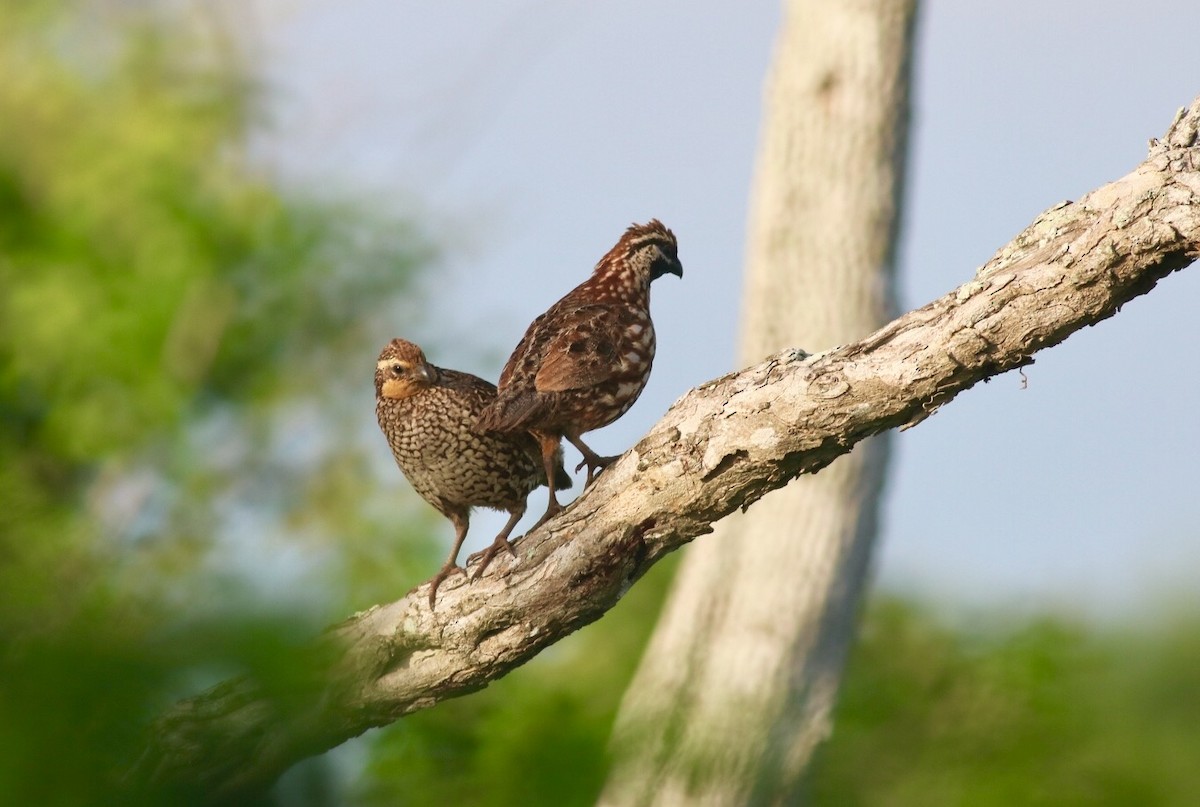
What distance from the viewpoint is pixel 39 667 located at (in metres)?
1.47

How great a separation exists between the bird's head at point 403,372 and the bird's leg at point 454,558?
56 cm

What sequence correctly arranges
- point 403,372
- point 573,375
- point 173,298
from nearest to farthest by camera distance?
point 573,375 → point 403,372 → point 173,298

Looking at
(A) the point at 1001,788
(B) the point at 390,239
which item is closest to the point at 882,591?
(B) the point at 390,239

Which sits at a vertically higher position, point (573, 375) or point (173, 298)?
point (173, 298)

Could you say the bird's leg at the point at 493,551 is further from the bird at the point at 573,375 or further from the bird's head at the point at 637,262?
the bird's head at the point at 637,262

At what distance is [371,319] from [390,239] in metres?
0.96

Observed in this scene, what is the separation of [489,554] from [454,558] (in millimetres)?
871

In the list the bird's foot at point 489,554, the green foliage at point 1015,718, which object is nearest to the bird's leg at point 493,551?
the bird's foot at point 489,554

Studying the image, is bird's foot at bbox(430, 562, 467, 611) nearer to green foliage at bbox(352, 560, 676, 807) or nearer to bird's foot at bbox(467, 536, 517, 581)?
bird's foot at bbox(467, 536, 517, 581)

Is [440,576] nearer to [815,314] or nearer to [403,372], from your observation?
[403,372]

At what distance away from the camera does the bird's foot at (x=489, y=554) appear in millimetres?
4668

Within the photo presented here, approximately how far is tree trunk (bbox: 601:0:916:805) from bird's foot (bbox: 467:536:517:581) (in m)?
4.93

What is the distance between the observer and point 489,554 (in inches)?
189

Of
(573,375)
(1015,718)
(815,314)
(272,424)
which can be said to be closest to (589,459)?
(573,375)
